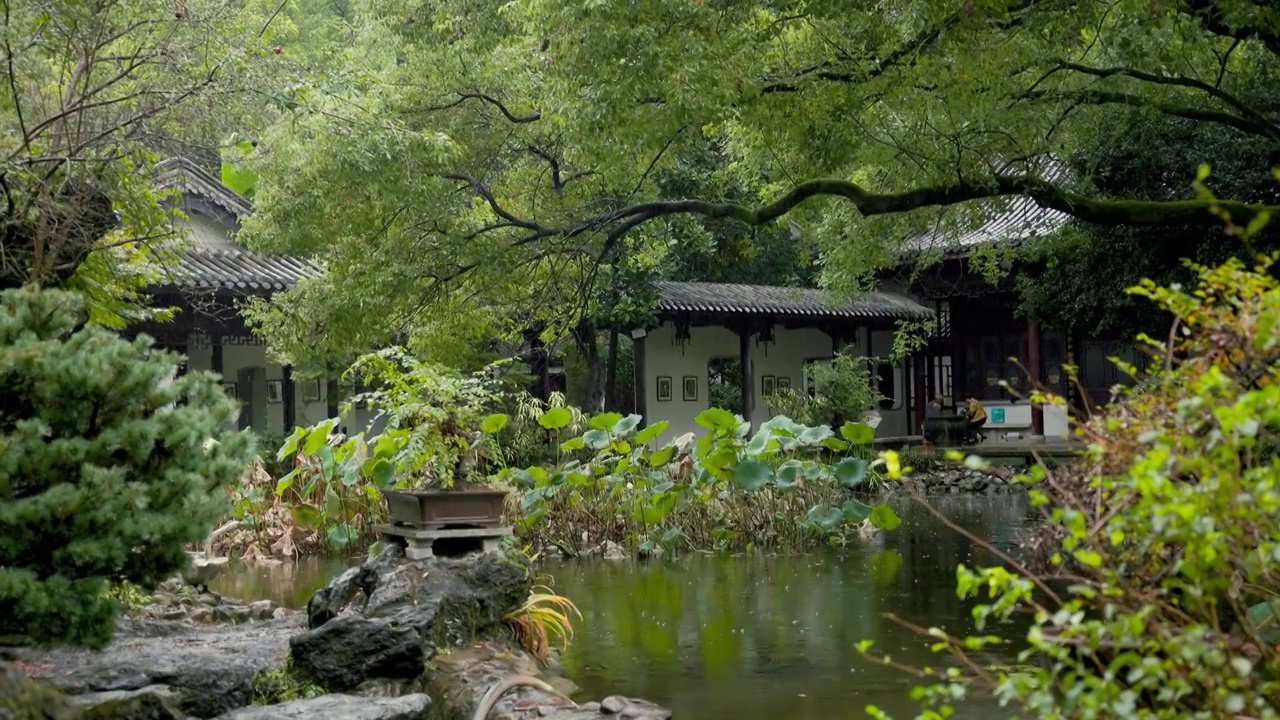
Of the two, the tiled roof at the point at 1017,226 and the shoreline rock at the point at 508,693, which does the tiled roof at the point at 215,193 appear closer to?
the tiled roof at the point at 1017,226

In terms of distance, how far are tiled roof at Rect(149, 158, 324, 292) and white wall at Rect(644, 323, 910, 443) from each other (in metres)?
6.49

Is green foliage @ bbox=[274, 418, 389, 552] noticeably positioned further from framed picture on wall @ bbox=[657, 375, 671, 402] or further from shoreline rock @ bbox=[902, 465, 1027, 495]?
framed picture on wall @ bbox=[657, 375, 671, 402]

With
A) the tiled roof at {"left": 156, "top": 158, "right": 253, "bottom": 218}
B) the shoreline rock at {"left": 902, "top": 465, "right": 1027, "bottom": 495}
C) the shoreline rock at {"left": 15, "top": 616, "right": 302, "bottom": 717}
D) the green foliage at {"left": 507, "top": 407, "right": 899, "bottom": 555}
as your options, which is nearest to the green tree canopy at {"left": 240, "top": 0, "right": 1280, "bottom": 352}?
the green foliage at {"left": 507, "top": 407, "right": 899, "bottom": 555}

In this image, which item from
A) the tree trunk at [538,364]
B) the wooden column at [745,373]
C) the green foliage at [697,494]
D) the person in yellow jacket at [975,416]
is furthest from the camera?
the person in yellow jacket at [975,416]

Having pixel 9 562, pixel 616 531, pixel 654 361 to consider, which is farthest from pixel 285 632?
pixel 654 361

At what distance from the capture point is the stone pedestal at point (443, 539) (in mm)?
7551

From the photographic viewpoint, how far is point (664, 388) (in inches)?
875

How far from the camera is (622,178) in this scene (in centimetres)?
1071

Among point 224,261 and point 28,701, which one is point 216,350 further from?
point 28,701

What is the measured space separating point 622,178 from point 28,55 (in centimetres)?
503

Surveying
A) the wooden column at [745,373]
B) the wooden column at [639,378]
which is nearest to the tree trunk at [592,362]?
the wooden column at [639,378]

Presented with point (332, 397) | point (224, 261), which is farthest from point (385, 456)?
point (332, 397)

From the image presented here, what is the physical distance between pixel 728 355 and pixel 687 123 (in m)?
15.0

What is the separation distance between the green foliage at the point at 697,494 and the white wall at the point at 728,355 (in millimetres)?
8493
